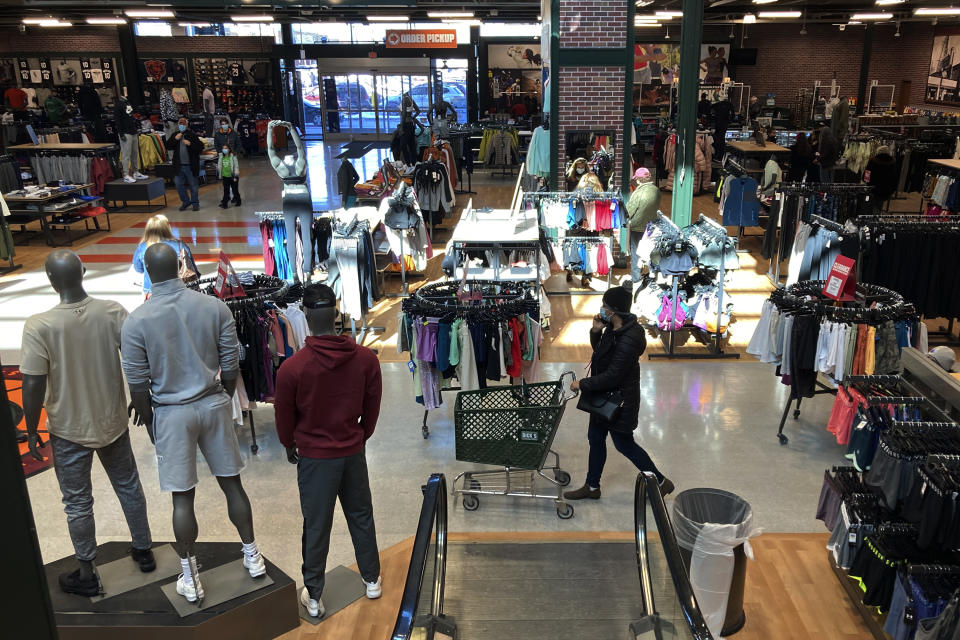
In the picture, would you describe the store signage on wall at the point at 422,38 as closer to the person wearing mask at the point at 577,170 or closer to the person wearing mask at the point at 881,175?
the person wearing mask at the point at 881,175

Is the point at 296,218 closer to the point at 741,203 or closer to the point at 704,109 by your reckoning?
the point at 741,203

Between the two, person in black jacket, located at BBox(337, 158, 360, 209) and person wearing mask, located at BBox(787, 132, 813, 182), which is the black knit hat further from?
person wearing mask, located at BBox(787, 132, 813, 182)

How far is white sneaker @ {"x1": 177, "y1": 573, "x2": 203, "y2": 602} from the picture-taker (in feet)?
13.6

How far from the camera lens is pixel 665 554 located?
367 cm

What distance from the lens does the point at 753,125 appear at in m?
20.6

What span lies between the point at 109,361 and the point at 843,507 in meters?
4.20

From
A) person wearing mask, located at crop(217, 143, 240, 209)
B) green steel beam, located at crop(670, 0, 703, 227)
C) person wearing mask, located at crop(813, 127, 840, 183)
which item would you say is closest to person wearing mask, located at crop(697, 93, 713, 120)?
person wearing mask, located at crop(813, 127, 840, 183)

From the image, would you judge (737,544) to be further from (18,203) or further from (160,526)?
(18,203)

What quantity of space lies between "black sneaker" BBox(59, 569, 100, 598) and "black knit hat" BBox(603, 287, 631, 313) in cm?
346

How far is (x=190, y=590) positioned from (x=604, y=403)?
2.77 meters

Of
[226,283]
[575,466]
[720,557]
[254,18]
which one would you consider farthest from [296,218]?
[254,18]

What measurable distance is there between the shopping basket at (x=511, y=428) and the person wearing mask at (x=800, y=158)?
1129 cm

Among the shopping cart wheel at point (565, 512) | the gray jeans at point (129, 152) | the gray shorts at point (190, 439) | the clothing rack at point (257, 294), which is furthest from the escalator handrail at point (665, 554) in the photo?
the gray jeans at point (129, 152)

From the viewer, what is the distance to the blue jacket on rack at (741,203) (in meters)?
11.9
